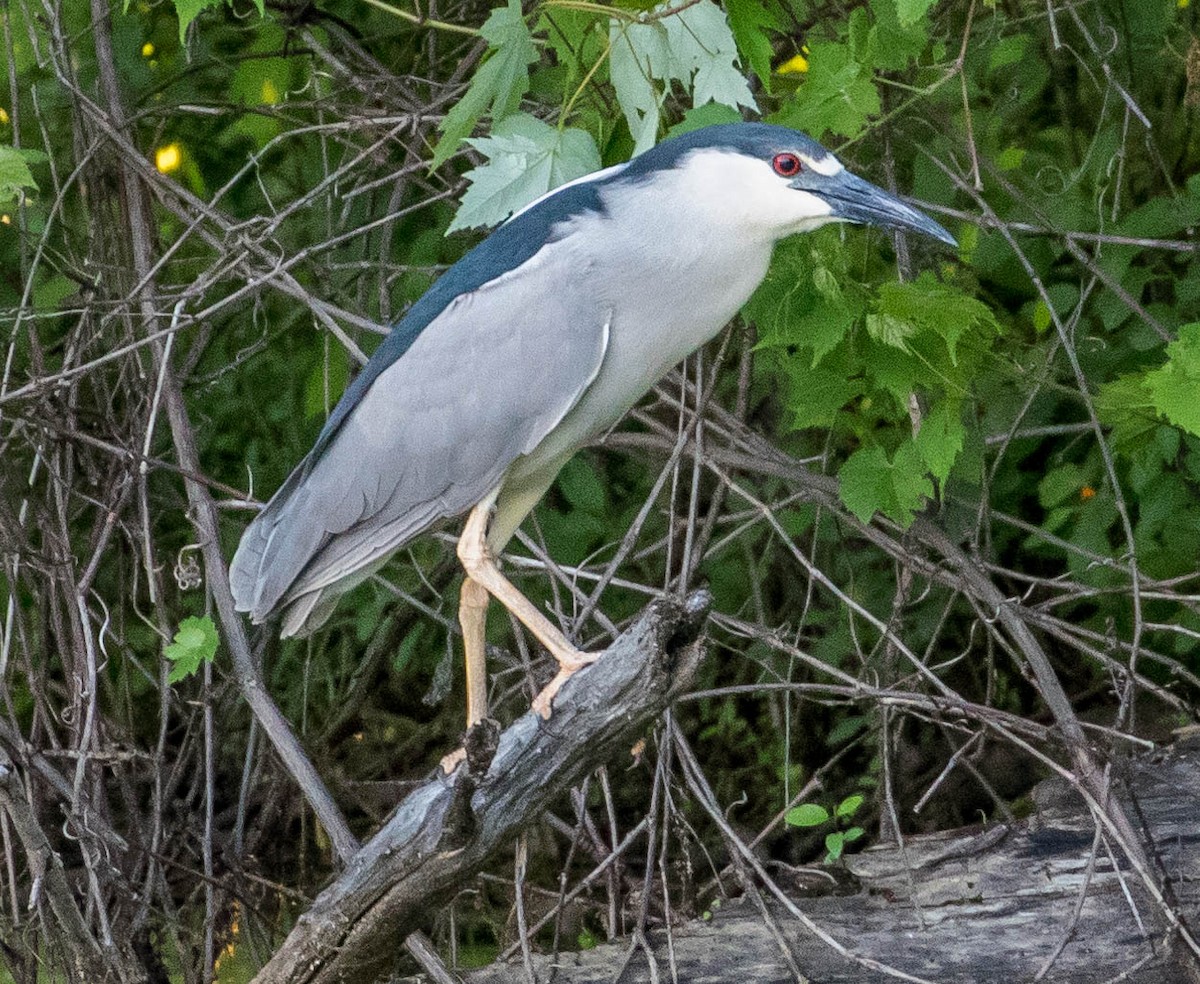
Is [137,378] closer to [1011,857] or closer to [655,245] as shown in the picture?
[655,245]

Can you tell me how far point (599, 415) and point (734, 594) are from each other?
1722 millimetres

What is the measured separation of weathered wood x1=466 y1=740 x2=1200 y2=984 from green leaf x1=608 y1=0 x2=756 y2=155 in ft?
4.31

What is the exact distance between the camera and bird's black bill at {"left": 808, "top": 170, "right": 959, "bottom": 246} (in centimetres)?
220

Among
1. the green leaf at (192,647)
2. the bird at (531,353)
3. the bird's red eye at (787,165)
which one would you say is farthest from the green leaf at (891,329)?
the green leaf at (192,647)

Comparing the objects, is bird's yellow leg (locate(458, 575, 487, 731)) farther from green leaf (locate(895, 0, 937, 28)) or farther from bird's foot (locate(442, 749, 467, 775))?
green leaf (locate(895, 0, 937, 28))

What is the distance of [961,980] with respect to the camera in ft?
8.45

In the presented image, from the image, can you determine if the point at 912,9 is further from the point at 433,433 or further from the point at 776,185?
the point at 433,433

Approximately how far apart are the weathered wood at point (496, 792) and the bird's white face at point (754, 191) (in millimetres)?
637

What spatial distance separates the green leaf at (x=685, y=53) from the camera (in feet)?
7.42

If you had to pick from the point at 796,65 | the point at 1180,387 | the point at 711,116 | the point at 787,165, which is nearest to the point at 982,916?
the point at 1180,387

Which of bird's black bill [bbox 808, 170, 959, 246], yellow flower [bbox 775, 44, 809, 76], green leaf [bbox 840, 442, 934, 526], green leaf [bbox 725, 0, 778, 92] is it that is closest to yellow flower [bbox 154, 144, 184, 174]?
yellow flower [bbox 775, 44, 809, 76]

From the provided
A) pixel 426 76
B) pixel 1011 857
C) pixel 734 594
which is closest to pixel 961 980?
pixel 1011 857

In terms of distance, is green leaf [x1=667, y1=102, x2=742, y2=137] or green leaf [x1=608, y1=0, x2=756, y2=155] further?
green leaf [x1=667, y1=102, x2=742, y2=137]

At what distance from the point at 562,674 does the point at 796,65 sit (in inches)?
76.1
